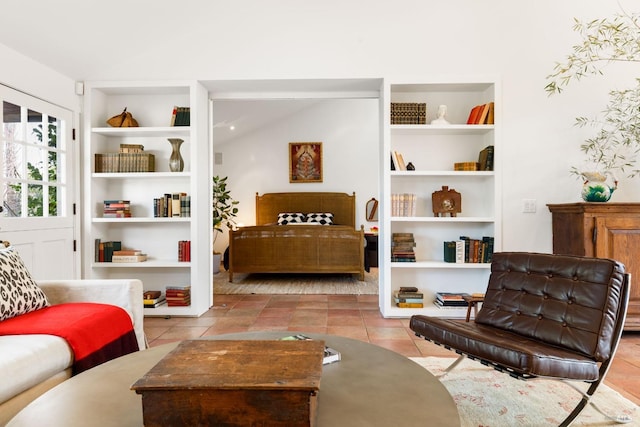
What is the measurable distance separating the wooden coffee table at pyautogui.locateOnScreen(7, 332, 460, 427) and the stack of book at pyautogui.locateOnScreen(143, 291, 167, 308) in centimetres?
265

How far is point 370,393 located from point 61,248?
345cm

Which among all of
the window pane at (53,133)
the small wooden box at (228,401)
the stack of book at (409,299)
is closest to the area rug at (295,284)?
the stack of book at (409,299)

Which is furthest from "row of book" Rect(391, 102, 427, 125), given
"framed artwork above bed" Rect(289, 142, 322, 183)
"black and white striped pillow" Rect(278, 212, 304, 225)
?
"framed artwork above bed" Rect(289, 142, 322, 183)

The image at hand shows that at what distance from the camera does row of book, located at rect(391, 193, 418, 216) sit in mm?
3830

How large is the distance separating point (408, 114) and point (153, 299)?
3.01m

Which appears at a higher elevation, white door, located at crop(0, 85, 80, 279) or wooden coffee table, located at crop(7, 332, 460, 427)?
white door, located at crop(0, 85, 80, 279)

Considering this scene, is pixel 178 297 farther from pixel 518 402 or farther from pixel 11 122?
pixel 518 402

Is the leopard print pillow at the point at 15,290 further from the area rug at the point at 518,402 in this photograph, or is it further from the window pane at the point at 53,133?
the area rug at the point at 518,402

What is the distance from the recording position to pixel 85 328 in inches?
75.1

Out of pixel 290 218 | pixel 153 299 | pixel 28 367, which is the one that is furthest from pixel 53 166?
pixel 290 218

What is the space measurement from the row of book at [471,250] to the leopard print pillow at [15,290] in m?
3.14

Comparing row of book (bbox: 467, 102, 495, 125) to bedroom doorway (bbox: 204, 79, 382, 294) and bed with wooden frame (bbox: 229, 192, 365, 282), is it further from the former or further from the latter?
bedroom doorway (bbox: 204, 79, 382, 294)

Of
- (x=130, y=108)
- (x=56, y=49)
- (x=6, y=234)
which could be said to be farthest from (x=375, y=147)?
(x=6, y=234)

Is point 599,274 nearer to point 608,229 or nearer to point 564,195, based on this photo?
point 608,229
